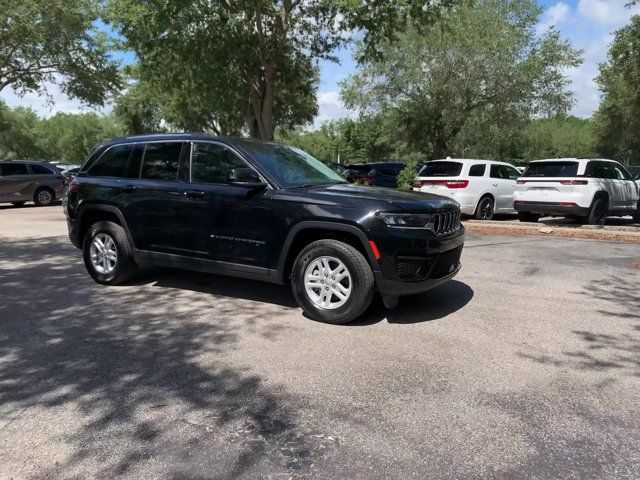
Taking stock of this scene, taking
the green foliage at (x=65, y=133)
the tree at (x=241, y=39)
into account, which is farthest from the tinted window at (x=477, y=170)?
the green foliage at (x=65, y=133)

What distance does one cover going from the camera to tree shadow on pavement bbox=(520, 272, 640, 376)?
13.0ft

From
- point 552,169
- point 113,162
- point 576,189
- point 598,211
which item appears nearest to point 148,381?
point 113,162

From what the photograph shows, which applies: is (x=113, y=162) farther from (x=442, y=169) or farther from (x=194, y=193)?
(x=442, y=169)

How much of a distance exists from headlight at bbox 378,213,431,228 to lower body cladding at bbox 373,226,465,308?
2.1 inches

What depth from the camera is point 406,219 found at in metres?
4.61

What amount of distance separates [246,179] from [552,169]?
9.14 m

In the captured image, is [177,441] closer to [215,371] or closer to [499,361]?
[215,371]

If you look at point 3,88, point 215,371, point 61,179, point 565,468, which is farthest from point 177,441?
point 3,88

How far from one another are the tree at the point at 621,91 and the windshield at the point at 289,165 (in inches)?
666

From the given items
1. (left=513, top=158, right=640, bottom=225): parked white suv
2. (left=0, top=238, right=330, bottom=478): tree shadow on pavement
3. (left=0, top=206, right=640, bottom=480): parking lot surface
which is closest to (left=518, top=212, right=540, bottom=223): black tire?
(left=513, top=158, right=640, bottom=225): parked white suv

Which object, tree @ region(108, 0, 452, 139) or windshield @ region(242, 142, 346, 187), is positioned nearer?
windshield @ region(242, 142, 346, 187)

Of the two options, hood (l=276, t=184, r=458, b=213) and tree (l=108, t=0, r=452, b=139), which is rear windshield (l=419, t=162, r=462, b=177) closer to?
tree (l=108, t=0, r=452, b=139)

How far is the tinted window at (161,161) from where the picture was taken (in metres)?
5.78

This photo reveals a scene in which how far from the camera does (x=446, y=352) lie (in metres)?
4.16
